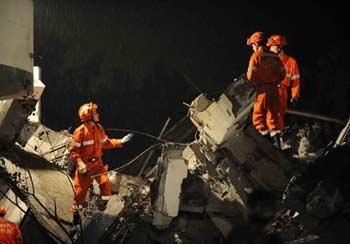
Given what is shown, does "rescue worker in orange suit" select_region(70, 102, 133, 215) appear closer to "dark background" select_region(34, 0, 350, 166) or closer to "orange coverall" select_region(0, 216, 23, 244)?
"orange coverall" select_region(0, 216, 23, 244)

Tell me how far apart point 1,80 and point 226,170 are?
365 cm

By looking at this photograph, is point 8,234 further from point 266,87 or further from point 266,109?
point 266,87

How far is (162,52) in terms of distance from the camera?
1568 centimetres

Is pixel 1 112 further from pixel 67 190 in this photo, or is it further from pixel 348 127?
pixel 348 127

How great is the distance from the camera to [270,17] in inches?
507

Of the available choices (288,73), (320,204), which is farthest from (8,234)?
(288,73)

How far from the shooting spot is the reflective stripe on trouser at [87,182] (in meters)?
7.64

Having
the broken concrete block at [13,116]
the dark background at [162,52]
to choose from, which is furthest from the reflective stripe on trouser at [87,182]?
the dark background at [162,52]

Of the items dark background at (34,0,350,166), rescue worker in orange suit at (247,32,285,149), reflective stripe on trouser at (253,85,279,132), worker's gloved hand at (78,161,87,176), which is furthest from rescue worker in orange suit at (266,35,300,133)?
worker's gloved hand at (78,161,87,176)

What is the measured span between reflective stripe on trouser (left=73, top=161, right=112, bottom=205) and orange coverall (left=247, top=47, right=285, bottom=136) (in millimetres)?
2714

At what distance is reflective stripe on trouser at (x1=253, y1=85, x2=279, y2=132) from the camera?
24.2ft

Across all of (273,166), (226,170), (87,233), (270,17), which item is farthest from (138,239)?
(270,17)

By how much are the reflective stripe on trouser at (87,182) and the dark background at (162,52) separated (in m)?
5.48

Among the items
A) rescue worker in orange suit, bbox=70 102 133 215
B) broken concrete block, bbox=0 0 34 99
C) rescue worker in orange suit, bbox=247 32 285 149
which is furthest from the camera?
rescue worker in orange suit, bbox=70 102 133 215
